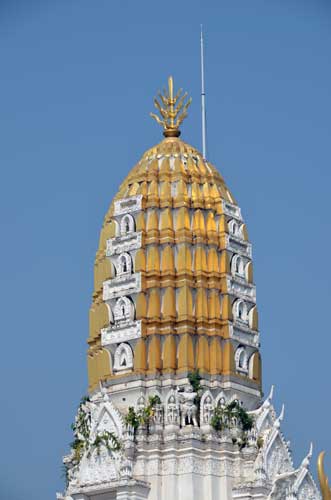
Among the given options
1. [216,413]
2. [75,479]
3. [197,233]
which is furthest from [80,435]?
[197,233]

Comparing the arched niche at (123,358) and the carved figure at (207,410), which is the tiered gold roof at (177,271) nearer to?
the arched niche at (123,358)

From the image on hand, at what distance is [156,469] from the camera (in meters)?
57.4

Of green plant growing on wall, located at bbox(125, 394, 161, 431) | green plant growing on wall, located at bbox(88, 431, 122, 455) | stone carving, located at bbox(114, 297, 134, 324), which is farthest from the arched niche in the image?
green plant growing on wall, located at bbox(88, 431, 122, 455)

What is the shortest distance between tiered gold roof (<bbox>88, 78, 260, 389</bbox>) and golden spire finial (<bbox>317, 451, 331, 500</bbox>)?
7308 millimetres

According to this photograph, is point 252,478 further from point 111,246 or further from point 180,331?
point 111,246

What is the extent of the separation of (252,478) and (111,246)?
12.4 m

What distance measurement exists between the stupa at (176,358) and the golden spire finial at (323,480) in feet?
12.8

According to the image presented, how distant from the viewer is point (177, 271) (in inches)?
2415

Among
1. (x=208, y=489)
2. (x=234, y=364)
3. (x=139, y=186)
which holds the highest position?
(x=139, y=186)

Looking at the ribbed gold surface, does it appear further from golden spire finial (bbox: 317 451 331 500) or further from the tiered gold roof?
golden spire finial (bbox: 317 451 331 500)

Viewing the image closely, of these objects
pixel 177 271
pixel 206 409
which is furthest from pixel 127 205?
pixel 206 409

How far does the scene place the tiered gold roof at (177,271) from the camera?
60000 millimetres

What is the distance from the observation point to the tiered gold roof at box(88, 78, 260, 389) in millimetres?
60000

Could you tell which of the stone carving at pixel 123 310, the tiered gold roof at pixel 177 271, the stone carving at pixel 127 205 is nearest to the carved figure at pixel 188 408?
the tiered gold roof at pixel 177 271
